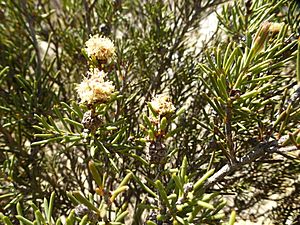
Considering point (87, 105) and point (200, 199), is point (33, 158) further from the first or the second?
point (200, 199)

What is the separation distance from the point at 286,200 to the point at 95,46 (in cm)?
93

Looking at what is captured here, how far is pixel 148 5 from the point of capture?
Result: 1.64m

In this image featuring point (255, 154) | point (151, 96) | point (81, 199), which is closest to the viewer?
Answer: point (81, 199)

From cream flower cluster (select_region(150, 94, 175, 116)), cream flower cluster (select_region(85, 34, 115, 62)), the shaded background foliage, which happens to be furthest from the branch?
cream flower cluster (select_region(85, 34, 115, 62))

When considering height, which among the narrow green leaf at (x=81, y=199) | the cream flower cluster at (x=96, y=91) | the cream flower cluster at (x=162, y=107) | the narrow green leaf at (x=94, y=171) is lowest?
the narrow green leaf at (x=81, y=199)

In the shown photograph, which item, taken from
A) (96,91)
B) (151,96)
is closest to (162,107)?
(96,91)

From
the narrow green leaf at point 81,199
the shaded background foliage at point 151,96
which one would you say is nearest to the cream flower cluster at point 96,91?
the shaded background foliage at point 151,96

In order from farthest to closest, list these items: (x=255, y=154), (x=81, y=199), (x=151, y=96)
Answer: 1. (x=151, y=96)
2. (x=255, y=154)
3. (x=81, y=199)

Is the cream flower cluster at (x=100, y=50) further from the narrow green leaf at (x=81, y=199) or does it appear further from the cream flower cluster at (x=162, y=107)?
the narrow green leaf at (x=81, y=199)

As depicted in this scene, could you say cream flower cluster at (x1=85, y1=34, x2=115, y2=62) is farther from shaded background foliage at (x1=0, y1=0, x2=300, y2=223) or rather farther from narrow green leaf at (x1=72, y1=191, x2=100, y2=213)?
narrow green leaf at (x1=72, y1=191, x2=100, y2=213)

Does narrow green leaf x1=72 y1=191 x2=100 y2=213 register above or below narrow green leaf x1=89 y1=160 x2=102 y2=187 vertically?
below

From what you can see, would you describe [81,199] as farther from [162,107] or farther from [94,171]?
[162,107]

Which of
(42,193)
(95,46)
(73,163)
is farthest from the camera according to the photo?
(73,163)

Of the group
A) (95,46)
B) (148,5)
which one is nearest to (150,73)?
(148,5)
